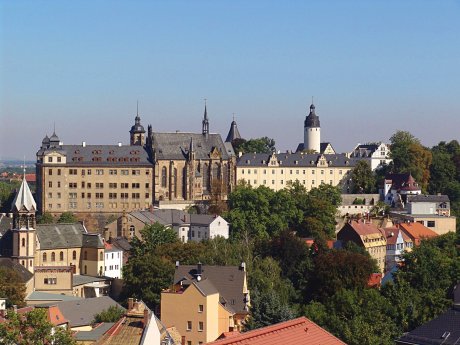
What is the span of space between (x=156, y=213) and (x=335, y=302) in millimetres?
44206

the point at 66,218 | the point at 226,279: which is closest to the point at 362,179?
the point at 66,218

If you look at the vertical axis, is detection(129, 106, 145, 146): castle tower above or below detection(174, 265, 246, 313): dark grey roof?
above

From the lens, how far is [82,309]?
2330 inches

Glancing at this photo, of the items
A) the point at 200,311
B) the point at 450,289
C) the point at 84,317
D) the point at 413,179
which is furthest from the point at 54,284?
the point at 413,179

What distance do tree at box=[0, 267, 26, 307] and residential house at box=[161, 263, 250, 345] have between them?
9909 millimetres

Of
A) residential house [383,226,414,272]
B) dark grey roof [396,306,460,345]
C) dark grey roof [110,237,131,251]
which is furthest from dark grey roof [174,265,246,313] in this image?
residential house [383,226,414,272]

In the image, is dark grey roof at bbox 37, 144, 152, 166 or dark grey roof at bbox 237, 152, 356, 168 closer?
dark grey roof at bbox 37, 144, 152, 166

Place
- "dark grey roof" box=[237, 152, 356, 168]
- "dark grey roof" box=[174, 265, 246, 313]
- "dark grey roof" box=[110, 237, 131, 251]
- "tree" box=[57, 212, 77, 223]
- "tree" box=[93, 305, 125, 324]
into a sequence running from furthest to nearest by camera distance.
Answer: "dark grey roof" box=[237, 152, 356, 168]
"tree" box=[57, 212, 77, 223]
"dark grey roof" box=[110, 237, 131, 251]
"dark grey roof" box=[174, 265, 246, 313]
"tree" box=[93, 305, 125, 324]

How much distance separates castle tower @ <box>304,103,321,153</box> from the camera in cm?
14225

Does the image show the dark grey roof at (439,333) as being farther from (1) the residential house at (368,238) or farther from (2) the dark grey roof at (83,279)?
(1) the residential house at (368,238)

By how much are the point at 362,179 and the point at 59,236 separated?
4828 centimetres

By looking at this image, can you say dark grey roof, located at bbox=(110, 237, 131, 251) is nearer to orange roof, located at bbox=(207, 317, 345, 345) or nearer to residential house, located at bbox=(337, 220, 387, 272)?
residential house, located at bbox=(337, 220, 387, 272)

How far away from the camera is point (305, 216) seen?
95.1 meters

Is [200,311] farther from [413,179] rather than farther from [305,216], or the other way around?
[413,179]
